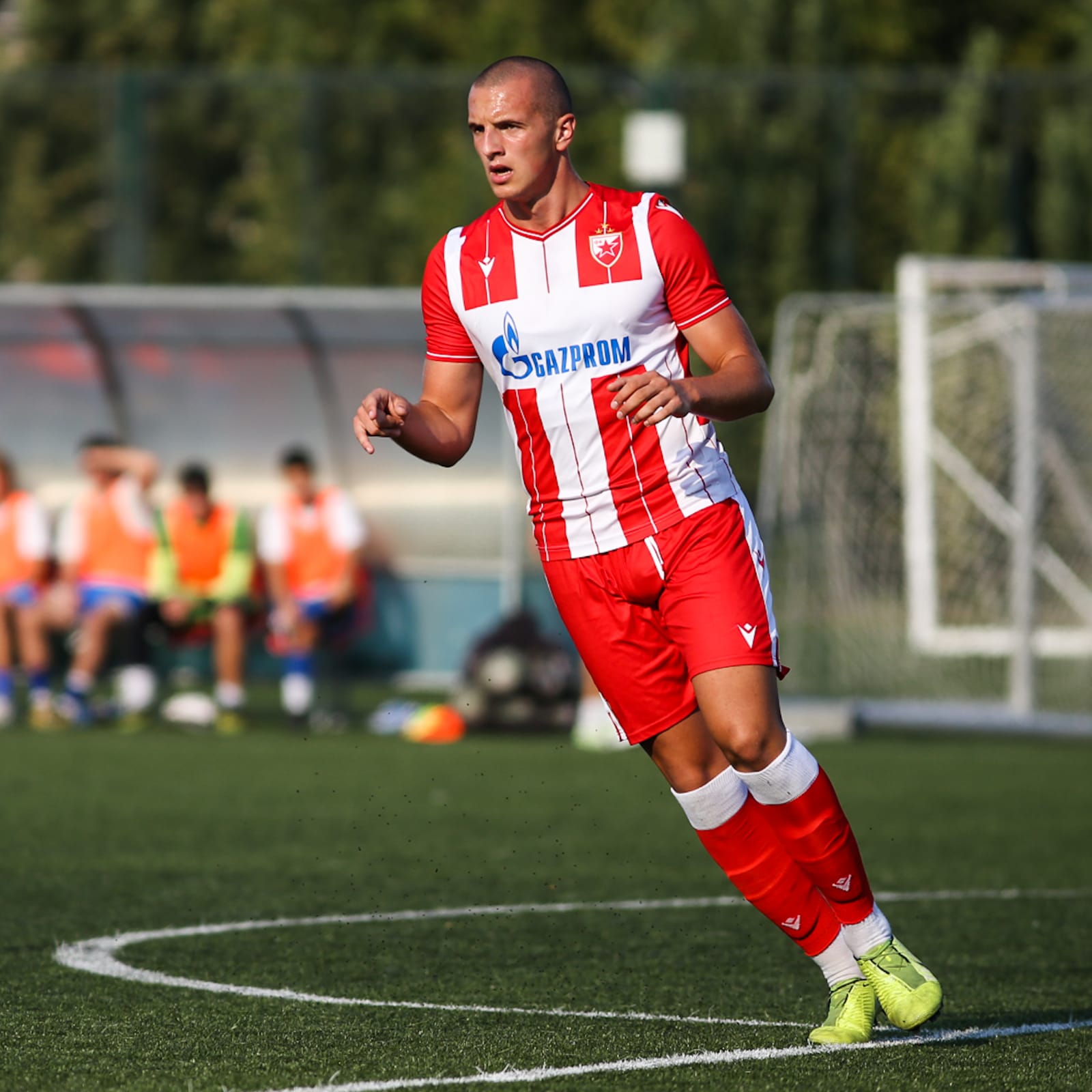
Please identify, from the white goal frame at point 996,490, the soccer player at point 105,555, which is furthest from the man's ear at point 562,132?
the soccer player at point 105,555

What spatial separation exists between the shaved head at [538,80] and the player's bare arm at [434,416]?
651mm

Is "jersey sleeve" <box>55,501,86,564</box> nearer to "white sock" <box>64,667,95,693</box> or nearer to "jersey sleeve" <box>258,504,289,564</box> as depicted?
"white sock" <box>64,667,95,693</box>

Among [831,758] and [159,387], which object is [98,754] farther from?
[159,387]

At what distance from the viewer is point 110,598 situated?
48.8 feet

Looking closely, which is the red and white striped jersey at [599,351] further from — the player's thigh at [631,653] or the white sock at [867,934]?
the white sock at [867,934]

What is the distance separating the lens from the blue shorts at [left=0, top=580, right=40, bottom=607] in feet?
48.7

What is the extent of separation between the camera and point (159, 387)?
18.1 m

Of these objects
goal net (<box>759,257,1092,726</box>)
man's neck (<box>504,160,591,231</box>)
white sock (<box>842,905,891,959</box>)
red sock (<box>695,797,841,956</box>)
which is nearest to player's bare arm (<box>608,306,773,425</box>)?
man's neck (<box>504,160,591,231</box>)

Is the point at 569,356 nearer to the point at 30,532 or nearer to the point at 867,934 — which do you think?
the point at 867,934

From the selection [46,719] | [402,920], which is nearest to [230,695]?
[46,719]

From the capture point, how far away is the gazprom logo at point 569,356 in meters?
4.79

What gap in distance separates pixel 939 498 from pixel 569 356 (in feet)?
34.7

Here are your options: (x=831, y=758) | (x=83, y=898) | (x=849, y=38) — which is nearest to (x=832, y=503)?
(x=831, y=758)

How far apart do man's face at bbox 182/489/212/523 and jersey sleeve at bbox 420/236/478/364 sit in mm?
10074
